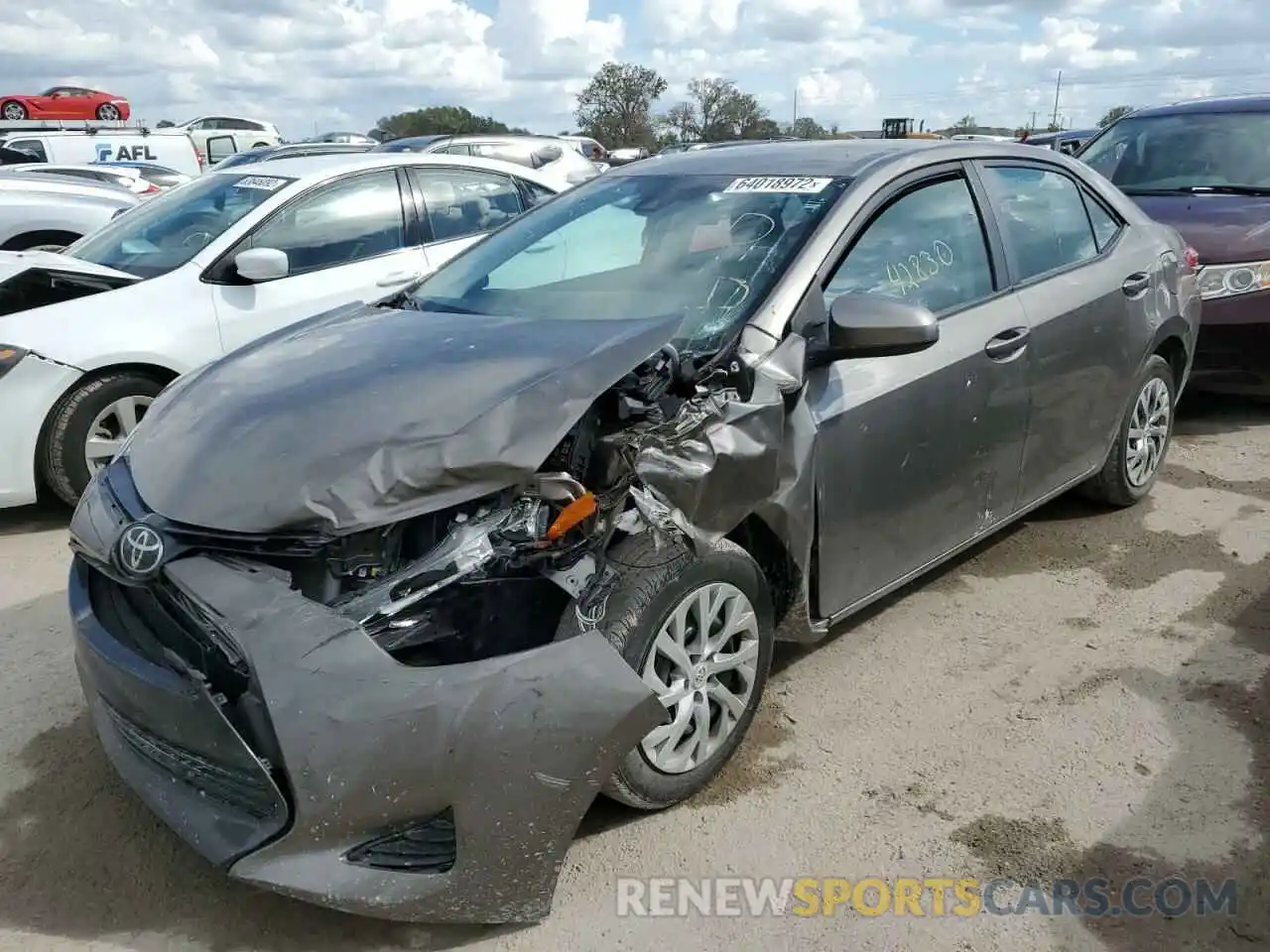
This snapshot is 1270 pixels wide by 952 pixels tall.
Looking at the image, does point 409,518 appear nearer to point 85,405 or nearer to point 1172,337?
point 85,405

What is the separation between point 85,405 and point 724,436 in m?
3.58

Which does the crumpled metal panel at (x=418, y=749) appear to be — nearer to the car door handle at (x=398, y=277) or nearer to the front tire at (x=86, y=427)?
the front tire at (x=86, y=427)

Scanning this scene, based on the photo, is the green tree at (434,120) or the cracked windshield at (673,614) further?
the green tree at (434,120)

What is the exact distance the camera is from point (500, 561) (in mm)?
2465

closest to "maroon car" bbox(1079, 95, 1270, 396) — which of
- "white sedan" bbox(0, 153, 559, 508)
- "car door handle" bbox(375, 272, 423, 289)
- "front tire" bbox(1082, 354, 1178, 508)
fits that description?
"front tire" bbox(1082, 354, 1178, 508)

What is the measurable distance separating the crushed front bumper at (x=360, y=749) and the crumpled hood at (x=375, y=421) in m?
0.21

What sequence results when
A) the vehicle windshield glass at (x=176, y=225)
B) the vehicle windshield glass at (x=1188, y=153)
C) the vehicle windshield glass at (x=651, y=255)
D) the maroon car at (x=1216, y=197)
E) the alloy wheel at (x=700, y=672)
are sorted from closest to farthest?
the alloy wheel at (x=700, y=672) < the vehicle windshield glass at (x=651, y=255) < the vehicle windshield glass at (x=176, y=225) < the maroon car at (x=1216, y=197) < the vehicle windshield glass at (x=1188, y=153)

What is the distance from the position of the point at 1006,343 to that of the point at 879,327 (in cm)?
95

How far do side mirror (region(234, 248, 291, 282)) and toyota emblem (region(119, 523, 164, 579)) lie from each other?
3.09 meters

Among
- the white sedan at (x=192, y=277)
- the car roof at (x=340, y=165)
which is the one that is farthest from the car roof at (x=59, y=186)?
the white sedan at (x=192, y=277)

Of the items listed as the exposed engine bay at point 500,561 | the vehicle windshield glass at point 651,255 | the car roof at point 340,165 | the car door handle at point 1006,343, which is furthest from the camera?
the car roof at point 340,165

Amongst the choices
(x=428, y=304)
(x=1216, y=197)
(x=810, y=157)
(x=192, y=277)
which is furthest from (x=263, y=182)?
(x=1216, y=197)

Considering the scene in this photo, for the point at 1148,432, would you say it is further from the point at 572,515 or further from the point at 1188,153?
the point at 572,515

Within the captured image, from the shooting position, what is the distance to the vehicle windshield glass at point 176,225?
565 cm
